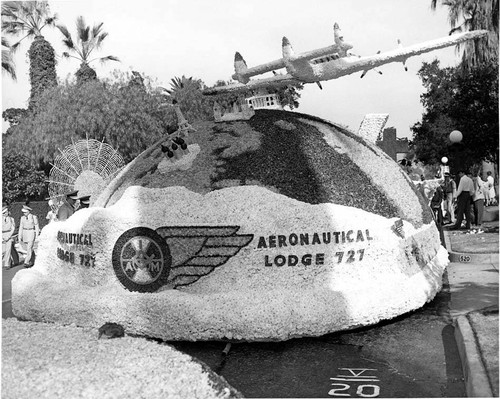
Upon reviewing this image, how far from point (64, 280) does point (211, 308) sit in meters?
Answer: 2.32

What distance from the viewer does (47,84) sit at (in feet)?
107

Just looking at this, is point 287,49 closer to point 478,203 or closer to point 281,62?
point 281,62

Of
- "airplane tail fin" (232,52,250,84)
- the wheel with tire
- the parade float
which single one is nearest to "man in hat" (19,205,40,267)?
the parade float

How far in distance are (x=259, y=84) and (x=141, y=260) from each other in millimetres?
2960

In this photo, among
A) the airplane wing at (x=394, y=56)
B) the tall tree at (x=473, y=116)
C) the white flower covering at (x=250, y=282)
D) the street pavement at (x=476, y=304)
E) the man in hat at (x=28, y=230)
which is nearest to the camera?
the street pavement at (x=476, y=304)

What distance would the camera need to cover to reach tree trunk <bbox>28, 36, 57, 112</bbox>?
32188 mm

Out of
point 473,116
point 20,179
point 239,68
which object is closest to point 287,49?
point 239,68

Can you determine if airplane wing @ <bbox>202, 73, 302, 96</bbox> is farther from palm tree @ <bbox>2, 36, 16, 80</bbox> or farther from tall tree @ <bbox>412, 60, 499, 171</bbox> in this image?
palm tree @ <bbox>2, 36, 16, 80</bbox>

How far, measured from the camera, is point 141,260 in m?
7.16

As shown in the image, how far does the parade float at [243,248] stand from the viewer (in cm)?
A: 670

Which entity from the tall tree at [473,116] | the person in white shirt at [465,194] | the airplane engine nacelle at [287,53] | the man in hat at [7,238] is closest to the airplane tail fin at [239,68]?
the airplane engine nacelle at [287,53]

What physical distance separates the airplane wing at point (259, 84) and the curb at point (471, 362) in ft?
12.1

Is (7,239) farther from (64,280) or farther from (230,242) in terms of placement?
(230,242)

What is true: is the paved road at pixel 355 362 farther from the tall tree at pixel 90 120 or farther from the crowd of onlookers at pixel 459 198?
the tall tree at pixel 90 120
